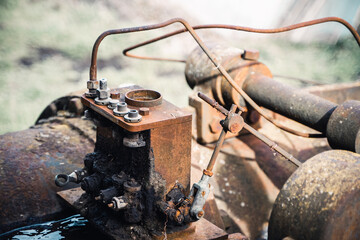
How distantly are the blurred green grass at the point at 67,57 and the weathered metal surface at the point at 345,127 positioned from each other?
204 inches

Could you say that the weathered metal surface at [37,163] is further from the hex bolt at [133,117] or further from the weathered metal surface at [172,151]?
the hex bolt at [133,117]

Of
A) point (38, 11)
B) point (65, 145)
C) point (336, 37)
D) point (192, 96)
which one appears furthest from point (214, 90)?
point (336, 37)

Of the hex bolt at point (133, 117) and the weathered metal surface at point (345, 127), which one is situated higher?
the hex bolt at point (133, 117)

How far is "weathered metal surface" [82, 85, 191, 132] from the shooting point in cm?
190

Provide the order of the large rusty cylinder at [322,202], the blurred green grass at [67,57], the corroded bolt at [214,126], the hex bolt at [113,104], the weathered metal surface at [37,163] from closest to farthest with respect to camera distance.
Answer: the large rusty cylinder at [322,202]
the hex bolt at [113,104]
the weathered metal surface at [37,163]
the corroded bolt at [214,126]
the blurred green grass at [67,57]

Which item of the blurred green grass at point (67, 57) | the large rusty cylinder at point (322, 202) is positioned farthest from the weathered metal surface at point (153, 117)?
the blurred green grass at point (67, 57)

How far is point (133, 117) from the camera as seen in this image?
1.92 meters

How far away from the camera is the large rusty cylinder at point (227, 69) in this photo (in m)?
3.30

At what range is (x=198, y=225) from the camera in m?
2.26

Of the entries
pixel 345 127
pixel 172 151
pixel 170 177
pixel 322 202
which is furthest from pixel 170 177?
pixel 345 127

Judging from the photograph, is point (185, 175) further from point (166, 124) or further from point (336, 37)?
point (336, 37)

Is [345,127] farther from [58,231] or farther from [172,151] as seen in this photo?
[58,231]

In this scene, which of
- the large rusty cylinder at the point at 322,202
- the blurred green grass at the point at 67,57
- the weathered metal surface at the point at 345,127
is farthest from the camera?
the blurred green grass at the point at 67,57

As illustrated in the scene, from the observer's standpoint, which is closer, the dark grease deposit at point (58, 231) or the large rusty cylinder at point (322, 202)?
the large rusty cylinder at point (322, 202)
